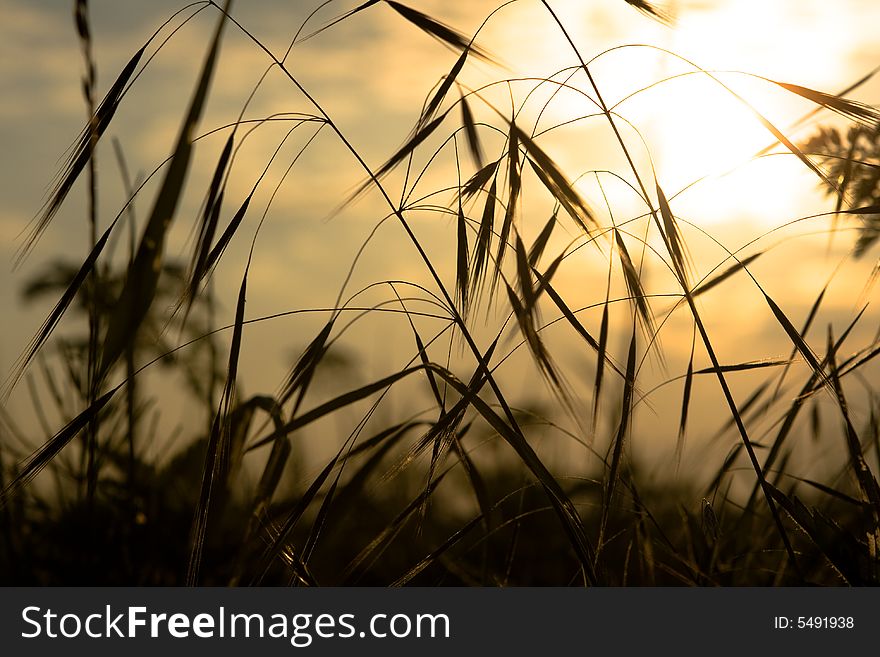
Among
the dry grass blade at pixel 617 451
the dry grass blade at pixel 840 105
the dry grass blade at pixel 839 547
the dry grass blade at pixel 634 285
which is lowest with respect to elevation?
the dry grass blade at pixel 839 547

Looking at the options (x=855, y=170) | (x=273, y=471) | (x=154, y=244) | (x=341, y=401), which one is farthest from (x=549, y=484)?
(x=855, y=170)

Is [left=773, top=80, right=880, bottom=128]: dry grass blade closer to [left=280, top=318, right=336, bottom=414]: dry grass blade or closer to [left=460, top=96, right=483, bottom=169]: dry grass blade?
[left=460, top=96, right=483, bottom=169]: dry grass blade

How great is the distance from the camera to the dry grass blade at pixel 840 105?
921mm

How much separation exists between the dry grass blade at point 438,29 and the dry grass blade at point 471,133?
86 mm

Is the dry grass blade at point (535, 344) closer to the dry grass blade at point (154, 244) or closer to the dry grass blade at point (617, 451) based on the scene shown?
the dry grass blade at point (617, 451)

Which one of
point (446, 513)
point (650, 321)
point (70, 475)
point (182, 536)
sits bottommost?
point (650, 321)

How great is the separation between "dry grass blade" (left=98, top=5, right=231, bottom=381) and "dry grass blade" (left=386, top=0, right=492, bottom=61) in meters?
0.39

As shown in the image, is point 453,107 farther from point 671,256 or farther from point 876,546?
point 876,546

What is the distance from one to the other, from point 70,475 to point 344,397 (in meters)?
1.08

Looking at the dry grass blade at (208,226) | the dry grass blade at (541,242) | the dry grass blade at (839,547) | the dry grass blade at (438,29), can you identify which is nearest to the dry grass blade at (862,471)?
the dry grass blade at (839,547)

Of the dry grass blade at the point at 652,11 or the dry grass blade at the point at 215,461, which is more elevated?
the dry grass blade at the point at 652,11

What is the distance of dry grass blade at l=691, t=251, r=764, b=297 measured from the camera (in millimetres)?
1175

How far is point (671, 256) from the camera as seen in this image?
3.12 ft
